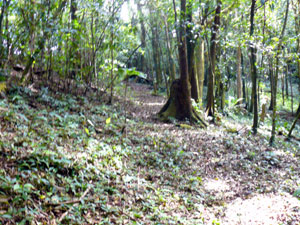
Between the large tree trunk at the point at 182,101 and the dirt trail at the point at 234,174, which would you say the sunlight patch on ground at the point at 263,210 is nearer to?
the dirt trail at the point at 234,174

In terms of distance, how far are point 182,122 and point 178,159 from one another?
344cm

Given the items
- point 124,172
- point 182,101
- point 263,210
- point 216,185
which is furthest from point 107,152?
point 182,101

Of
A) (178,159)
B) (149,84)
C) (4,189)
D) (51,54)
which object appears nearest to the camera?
(4,189)

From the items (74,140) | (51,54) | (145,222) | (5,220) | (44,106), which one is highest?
(51,54)

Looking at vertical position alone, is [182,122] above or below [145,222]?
above

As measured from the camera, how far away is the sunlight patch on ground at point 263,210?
14.2 feet

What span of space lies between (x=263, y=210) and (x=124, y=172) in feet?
8.14

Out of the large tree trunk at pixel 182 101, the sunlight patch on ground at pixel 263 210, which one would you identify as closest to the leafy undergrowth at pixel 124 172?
the sunlight patch on ground at pixel 263 210

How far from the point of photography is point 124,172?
199 inches

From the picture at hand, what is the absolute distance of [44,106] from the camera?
290 inches

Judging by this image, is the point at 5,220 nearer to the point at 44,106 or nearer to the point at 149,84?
the point at 44,106

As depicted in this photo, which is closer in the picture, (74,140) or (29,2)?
(74,140)

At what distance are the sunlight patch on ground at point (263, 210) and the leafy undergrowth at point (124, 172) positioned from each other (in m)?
0.02

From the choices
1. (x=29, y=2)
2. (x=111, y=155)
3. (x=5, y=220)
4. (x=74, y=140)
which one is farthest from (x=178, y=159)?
(x=29, y=2)
